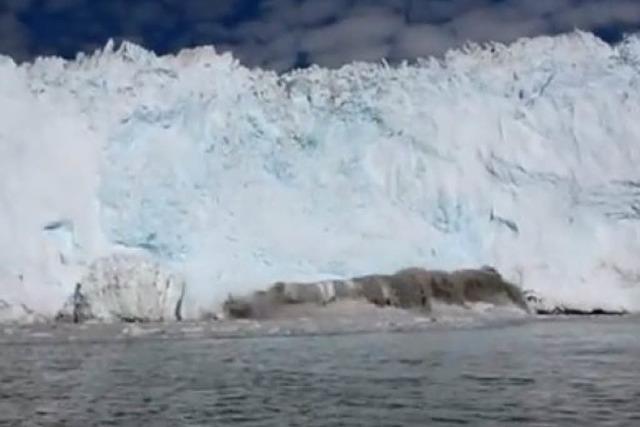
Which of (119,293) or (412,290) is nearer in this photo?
(119,293)

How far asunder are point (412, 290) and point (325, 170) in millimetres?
2942

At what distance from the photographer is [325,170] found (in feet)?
70.3

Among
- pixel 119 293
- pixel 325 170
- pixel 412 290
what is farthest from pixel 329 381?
pixel 325 170

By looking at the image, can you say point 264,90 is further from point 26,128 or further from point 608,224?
point 608,224

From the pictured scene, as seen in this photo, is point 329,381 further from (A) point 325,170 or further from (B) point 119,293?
(A) point 325,170

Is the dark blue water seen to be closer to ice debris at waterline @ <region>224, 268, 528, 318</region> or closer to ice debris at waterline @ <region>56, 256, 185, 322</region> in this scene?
ice debris at waterline @ <region>56, 256, 185, 322</region>

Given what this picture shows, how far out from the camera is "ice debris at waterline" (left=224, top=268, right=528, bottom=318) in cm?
Answer: 2031

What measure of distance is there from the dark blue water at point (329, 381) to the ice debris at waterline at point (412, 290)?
4.94 metres

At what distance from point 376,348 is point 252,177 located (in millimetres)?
8579

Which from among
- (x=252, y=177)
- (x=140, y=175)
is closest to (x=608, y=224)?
(x=252, y=177)

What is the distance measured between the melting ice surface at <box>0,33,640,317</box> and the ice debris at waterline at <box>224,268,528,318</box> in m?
0.21

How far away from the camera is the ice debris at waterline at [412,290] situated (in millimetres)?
20312

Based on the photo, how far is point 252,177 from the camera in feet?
A: 70.1

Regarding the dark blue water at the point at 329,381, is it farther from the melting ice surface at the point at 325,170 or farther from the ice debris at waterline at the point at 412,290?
the melting ice surface at the point at 325,170
